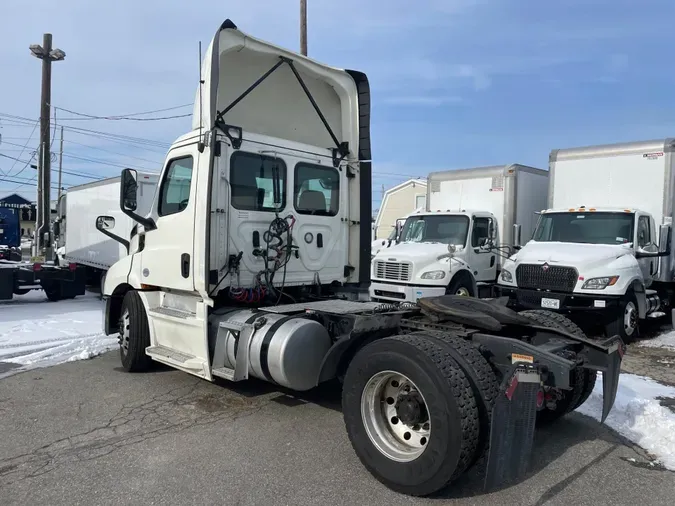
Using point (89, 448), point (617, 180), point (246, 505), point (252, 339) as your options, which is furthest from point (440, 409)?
point (617, 180)

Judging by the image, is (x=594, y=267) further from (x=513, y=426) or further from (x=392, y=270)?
(x=513, y=426)

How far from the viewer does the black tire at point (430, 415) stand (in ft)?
11.3

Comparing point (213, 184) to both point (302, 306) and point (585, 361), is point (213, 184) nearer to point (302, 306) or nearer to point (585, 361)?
point (302, 306)

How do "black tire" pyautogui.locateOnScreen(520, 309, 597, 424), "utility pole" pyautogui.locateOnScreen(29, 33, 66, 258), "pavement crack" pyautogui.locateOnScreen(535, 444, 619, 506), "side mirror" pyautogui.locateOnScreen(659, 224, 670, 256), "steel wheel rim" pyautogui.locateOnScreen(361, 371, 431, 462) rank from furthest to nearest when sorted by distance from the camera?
"utility pole" pyautogui.locateOnScreen(29, 33, 66, 258) → "side mirror" pyautogui.locateOnScreen(659, 224, 670, 256) → "black tire" pyautogui.locateOnScreen(520, 309, 597, 424) → "steel wheel rim" pyautogui.locateOnScreen(361, 371, 431, 462) → "pavement crack" pyautogui.locateOnScreen(535, 444, 619, 506)

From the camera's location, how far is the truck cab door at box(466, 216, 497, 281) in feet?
39.5

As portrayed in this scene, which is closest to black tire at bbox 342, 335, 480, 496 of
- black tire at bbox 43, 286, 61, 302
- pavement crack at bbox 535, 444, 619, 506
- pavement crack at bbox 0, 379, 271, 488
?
pavement crack at bbox 535, 444, 619, 506

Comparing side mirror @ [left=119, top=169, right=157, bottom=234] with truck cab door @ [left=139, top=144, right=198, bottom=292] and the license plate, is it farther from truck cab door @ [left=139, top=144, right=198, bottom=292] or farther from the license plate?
the license plate

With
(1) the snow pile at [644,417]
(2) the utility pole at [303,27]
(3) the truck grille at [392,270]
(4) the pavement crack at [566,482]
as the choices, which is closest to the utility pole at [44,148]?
(2) the utility pole at [303,27]

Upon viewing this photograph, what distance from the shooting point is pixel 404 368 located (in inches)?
148

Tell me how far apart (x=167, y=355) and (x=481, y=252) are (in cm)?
799

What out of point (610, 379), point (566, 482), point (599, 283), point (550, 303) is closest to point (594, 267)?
point (599, 283)

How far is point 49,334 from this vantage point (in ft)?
30.3

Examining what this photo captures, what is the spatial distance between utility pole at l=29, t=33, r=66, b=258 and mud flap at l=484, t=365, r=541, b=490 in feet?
64.8

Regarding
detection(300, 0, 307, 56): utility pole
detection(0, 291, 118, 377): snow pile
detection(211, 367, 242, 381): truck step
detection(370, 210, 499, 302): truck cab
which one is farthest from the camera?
detection(300, 0, 307, 56): utility pole
